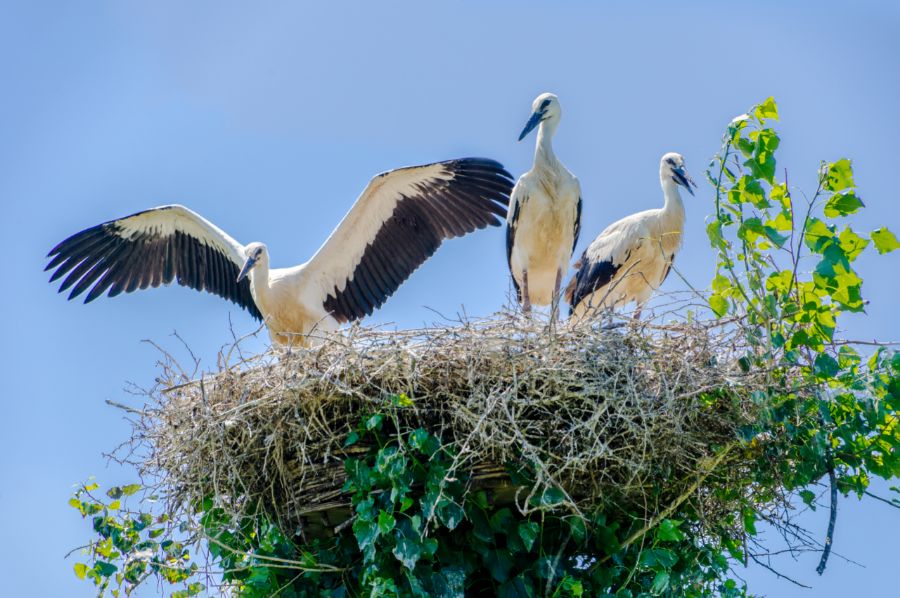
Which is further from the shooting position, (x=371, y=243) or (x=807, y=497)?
(x=371, y=243)

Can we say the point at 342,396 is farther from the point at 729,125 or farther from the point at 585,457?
the point at 729,125

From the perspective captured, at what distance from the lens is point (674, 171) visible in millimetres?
8422

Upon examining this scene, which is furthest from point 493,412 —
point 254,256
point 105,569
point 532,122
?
point 254,256

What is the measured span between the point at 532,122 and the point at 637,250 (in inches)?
43.7

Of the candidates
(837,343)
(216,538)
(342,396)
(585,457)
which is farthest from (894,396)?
(216,538)

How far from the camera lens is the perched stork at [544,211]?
26.3 feet

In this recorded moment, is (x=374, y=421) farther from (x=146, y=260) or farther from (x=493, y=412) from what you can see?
(x=146, y=260)

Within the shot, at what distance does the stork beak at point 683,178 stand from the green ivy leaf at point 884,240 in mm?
Answer: 3000

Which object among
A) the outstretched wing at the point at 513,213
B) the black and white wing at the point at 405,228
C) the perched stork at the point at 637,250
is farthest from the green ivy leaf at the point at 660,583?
the black and white wing at the point at 405,228

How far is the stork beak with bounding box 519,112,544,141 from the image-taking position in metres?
8.12

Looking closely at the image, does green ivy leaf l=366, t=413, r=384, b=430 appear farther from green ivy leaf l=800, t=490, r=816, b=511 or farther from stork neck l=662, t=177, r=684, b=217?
stork neck l=662, t=177, r=684, b=217

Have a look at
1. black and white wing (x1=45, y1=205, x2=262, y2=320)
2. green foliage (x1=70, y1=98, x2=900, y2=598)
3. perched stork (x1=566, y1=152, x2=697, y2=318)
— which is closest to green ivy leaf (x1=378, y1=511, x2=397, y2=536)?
green foliage (x1=70, y1=98, x2=900, y2=598)

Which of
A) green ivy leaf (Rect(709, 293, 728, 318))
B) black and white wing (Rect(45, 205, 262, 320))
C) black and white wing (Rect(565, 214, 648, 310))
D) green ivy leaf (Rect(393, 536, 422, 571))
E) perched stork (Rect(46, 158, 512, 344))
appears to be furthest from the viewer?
black and white wing (Rect(45, 205, 262, 320))

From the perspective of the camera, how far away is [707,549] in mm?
5574
